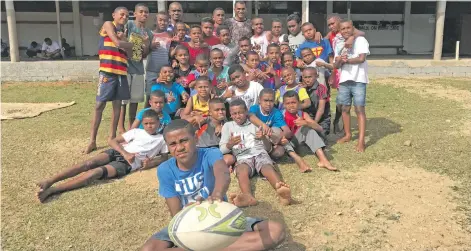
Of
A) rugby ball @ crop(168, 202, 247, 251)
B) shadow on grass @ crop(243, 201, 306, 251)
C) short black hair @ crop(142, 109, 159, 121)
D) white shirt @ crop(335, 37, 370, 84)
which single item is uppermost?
white shirt @ crop(335, 37, 370, 84)

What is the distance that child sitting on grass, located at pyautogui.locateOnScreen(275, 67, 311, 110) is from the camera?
Answer: 17.7 feet

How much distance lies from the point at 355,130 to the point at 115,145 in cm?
359

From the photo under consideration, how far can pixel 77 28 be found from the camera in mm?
16281

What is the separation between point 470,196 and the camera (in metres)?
3.94

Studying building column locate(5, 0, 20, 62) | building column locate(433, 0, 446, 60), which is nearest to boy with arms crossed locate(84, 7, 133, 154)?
building column locate(5, 0, 20, 62)

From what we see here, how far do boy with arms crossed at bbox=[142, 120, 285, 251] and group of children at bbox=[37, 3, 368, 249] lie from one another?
74 cm

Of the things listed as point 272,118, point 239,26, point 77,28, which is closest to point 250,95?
point 272,118

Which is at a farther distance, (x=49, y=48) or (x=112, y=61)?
(x=49, y=48)

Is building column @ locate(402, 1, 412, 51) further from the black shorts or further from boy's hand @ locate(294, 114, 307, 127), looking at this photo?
the black shorts

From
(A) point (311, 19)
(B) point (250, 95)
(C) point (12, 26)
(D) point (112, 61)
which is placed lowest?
(B) point (250, 95)

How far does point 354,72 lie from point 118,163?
3025 millimetres

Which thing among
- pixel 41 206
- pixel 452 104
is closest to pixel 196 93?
pixel 41 206

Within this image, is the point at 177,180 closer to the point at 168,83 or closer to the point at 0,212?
the point at 0,212

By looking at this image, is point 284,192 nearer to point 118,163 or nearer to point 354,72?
point 118,163
